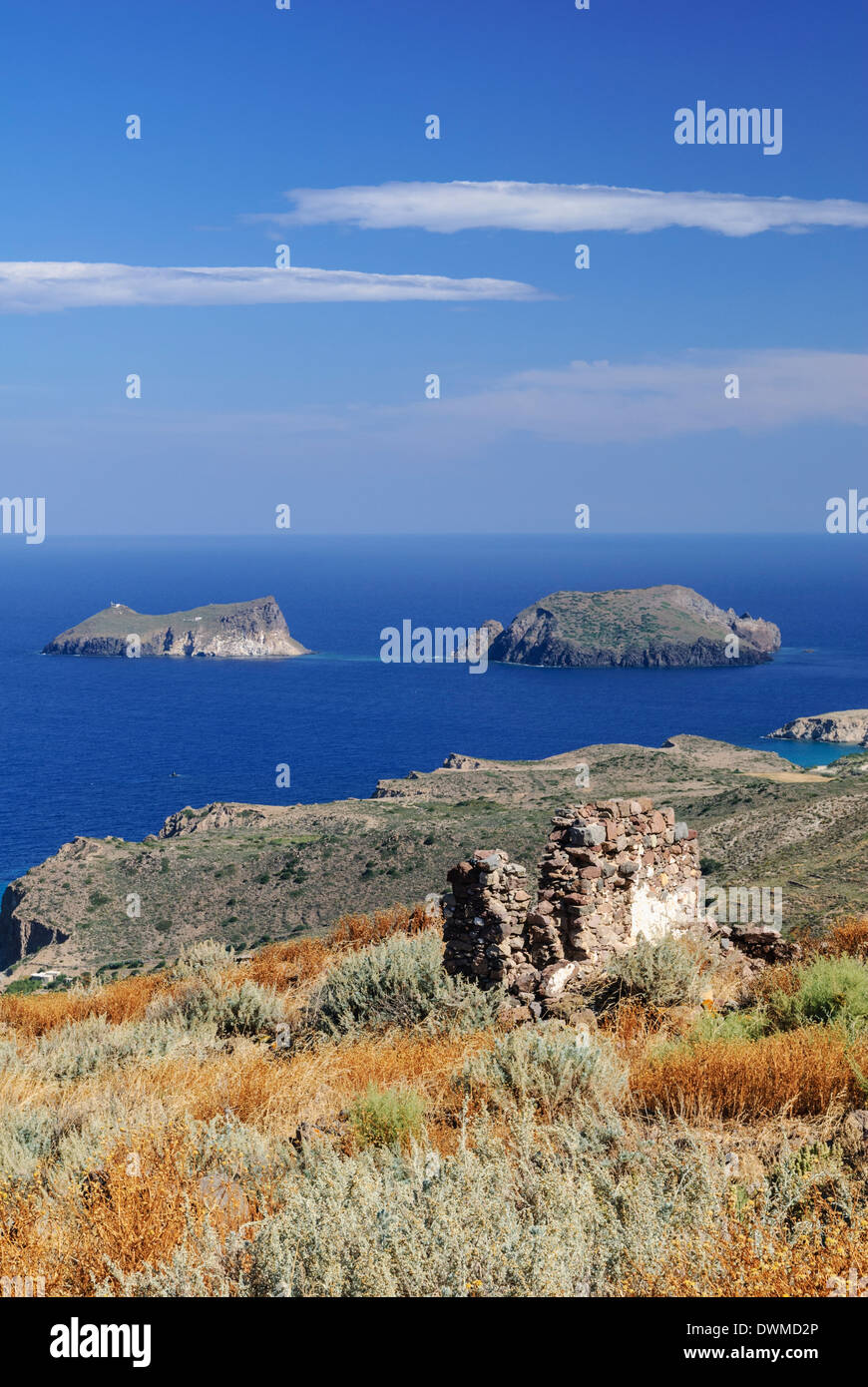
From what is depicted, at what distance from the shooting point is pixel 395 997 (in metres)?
10.6

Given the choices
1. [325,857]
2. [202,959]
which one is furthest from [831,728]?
[202,959]

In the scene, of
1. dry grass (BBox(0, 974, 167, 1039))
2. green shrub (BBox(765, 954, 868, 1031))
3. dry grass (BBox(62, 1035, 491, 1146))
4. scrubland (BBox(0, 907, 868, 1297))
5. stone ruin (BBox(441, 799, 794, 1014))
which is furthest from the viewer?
dry grass (BBox(0, 974, 167, 1039))

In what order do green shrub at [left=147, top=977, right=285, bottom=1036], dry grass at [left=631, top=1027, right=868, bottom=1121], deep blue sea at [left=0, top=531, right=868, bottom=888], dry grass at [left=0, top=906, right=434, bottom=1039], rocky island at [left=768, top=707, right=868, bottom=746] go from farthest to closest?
rocky island at [left=768, top=707, right=868, bottom=746] < deep blue sea at [left=0, top=531, right=868, bottom=888] < dry grass at [left=0, top=906, right=434, bottom=1039] < green shrub at [left=147, top=977, right=285, bottom=1036] < dry grass at [left=631, top=1027, right=868, bottom=1121]

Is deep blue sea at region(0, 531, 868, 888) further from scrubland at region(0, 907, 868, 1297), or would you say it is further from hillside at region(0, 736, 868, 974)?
scrubland at region(0, 907, 868, 1297)

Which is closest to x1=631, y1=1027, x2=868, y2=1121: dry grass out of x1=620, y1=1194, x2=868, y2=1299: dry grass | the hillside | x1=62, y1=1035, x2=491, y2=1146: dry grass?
x1=62, y1=1035, x2=491, y2=1146: dry grass

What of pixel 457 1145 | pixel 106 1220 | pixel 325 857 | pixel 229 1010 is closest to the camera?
pixel 106 1220

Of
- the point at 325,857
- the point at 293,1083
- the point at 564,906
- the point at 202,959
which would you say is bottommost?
the point at 325,857

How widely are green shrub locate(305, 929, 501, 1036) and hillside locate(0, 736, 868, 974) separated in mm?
21755

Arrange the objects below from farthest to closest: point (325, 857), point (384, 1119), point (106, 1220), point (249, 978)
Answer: point (325, 857)
point (249, 978)
point (384, 1119)
point (106, 1220)

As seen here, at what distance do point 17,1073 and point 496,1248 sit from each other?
6.28 meters

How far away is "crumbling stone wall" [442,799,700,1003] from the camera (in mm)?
10805

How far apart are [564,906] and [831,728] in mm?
124295

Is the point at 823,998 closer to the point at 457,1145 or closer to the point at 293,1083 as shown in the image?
the point at 457,1145

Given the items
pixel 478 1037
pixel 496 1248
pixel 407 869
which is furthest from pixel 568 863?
pixel 407 869
